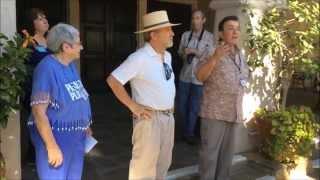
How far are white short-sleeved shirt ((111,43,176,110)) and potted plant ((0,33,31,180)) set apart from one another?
0.69m

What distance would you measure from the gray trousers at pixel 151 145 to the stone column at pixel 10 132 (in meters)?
0.88

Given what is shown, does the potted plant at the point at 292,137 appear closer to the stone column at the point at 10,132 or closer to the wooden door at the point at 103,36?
the stone column at the point at 10,132

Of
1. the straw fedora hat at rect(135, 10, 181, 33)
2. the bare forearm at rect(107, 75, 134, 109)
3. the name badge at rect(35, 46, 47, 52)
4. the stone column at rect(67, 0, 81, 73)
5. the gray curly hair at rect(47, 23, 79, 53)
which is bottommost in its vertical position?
the bare forearm at rect(107, 75, 134, 109)

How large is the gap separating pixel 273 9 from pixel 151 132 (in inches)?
110

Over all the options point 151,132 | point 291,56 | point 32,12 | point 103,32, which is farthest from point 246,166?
point 103,32

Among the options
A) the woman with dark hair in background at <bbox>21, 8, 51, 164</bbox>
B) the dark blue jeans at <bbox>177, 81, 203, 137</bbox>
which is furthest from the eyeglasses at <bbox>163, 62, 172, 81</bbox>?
the dark blue jeans at <bbox>177, 81, 203, 137</bbox>

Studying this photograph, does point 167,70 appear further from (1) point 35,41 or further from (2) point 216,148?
(1) point 35,41

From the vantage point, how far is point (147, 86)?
3.52 meters

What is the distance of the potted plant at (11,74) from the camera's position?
299 centimetres

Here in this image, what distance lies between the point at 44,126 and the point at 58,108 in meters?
0.17

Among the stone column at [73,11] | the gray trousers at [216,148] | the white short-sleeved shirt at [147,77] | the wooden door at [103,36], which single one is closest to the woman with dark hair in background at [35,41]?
the white short-sleeved shirt at [147,77]

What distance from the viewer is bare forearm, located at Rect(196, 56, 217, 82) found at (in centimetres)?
409

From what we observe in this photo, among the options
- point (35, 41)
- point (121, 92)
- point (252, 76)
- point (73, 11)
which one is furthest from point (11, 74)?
point (73, 11)

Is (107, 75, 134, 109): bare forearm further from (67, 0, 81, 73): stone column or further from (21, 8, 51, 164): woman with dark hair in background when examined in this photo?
(67, 0, 81, 73): stone column
